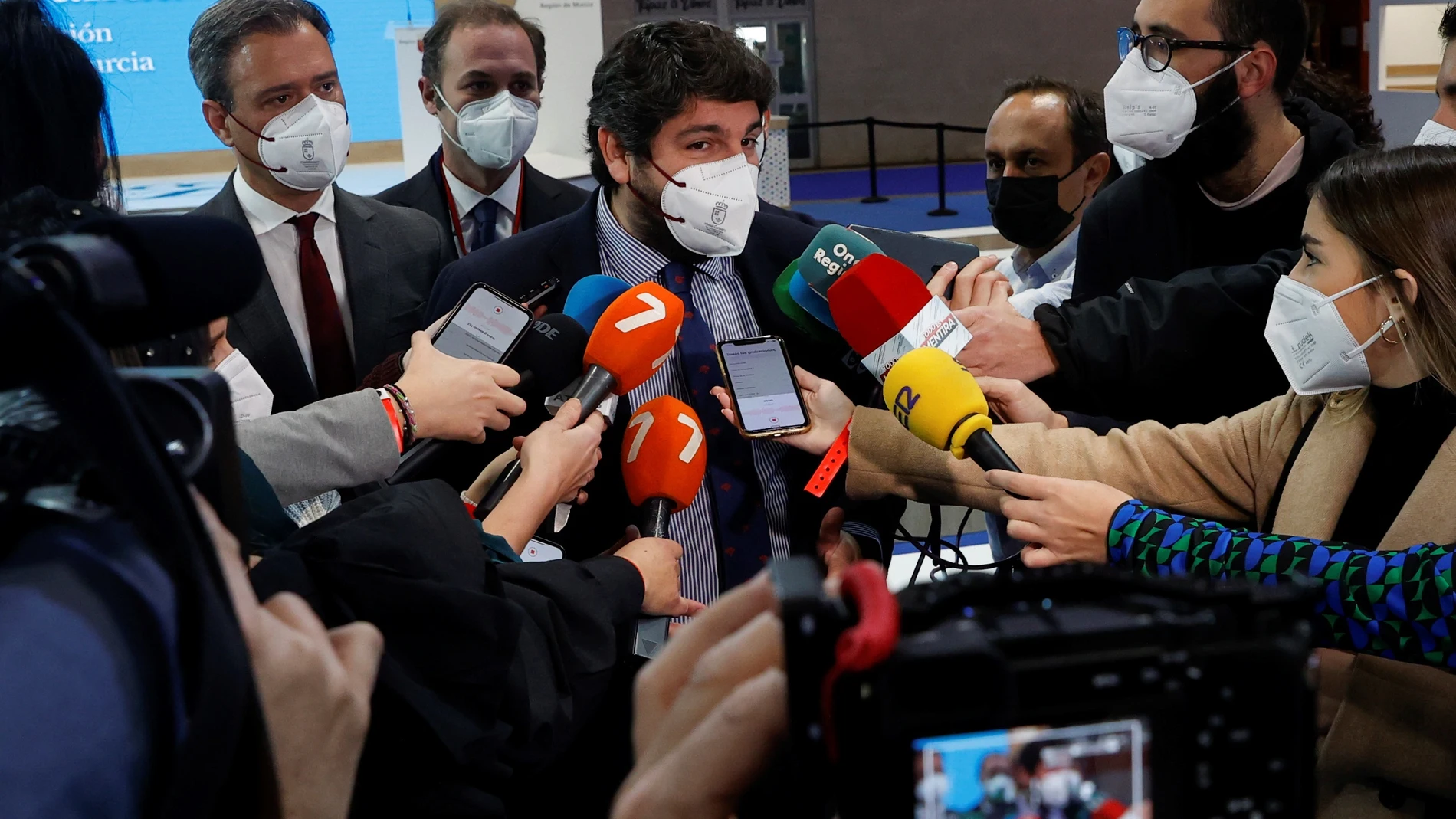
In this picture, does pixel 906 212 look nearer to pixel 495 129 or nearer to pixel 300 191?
pixel 495 129

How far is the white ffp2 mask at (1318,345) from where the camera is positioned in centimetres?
159

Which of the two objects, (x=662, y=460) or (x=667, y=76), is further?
(x=667, y=76)

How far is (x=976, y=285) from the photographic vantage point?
223cm

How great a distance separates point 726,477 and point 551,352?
42cm

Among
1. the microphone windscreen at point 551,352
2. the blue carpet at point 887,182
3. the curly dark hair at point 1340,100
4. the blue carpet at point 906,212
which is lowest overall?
the blue carpet at point 906,212

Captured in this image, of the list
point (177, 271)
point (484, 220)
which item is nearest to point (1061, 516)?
point (177, 271)

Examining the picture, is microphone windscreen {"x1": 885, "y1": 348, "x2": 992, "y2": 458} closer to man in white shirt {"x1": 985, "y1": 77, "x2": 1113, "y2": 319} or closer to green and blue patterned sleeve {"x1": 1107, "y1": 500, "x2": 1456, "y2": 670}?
green and blue patterned sleeve {"x1": 1107, "y1": 500, "x2": 1456, "y2": 670}

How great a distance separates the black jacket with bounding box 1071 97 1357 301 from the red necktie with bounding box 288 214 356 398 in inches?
65.7

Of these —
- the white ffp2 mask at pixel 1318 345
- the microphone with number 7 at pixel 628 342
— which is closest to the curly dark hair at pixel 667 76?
the microphone with number 7 at pixel 628 342

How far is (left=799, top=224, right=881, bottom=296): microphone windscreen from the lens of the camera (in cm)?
192

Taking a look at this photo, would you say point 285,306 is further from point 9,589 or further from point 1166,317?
point 9,589

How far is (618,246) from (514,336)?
45cm

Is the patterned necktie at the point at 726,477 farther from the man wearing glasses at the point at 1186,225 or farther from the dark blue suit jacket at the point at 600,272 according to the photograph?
the man wearing glasses at the point at 1186,225

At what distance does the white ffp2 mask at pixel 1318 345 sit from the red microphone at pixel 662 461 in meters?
0.86
